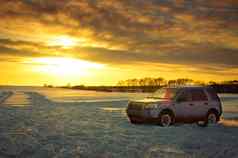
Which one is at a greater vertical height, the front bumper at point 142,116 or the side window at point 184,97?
the side window at point 184,97

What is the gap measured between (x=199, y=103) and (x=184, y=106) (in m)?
0.91

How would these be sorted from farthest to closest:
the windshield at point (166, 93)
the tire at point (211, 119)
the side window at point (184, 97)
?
the tire at point (211, 119) → the windshield at point (166, 93) → the side window at point (184, 97)

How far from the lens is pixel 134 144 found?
11828 mm

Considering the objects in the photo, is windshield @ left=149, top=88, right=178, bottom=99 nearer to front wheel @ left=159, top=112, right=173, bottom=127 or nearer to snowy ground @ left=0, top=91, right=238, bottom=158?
front wheel @ left=159, top=112, right=173, bottom=127

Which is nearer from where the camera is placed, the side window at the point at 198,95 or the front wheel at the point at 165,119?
the front wheel at the point at 165,119

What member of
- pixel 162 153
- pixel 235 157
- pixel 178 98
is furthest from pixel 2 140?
pixel 178 98

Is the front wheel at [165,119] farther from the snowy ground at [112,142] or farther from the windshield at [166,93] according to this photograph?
the windshield at [166,93]

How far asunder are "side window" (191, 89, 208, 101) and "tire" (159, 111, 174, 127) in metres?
1.48

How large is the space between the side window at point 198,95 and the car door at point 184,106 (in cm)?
25

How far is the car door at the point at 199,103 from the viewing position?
17.9 m

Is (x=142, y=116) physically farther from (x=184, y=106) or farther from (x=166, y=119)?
(x=184, y=106)

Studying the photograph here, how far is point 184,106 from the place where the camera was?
17.6m

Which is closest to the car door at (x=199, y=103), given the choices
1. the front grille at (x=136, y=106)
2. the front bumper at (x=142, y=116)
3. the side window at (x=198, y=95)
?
the side window at (x=198, y=95)

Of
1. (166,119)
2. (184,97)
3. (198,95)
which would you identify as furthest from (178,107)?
(198,95)
